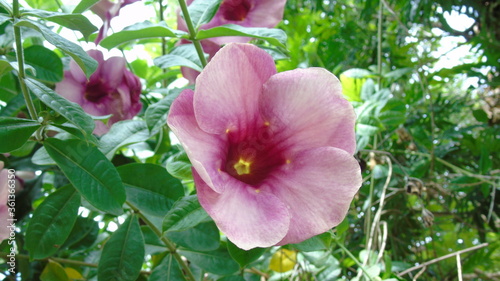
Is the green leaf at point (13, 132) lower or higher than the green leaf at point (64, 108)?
lower

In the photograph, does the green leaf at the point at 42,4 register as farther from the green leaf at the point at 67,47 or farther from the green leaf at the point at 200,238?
the green leaf at the point at 200,238

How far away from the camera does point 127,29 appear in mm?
574

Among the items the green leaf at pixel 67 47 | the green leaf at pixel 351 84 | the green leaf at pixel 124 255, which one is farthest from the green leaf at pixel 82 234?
the green leaf at pixel 351 84

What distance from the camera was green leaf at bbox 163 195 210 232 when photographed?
0.49 meters

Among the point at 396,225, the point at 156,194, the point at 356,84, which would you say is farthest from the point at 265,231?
the point at 396,225

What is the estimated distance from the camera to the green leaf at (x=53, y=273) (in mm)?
731

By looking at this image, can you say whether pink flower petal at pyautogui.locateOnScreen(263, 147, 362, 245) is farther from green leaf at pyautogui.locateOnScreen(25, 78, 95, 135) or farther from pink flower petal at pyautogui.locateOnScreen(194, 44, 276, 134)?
green leaf at pyautogui.locateOnScreen(25, 78, 95, 135)

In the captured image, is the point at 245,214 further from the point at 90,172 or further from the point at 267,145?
the point at 90,172

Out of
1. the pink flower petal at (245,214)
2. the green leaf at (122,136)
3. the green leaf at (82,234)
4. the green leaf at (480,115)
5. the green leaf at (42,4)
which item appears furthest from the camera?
the green leaf at (480,115)

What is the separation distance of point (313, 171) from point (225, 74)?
14cm

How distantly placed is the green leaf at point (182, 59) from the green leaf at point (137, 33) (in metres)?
0.05

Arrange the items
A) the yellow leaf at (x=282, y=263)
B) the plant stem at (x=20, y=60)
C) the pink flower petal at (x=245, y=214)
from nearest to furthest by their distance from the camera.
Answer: the pink flower petal at (x=245, y=214) → the plant stem at (x=20, y=60) → the yellow leaf at (x=282, y=263)

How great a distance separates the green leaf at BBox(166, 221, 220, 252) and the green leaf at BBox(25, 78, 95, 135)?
249 mm

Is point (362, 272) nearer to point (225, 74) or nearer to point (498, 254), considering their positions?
point (225, 74)
